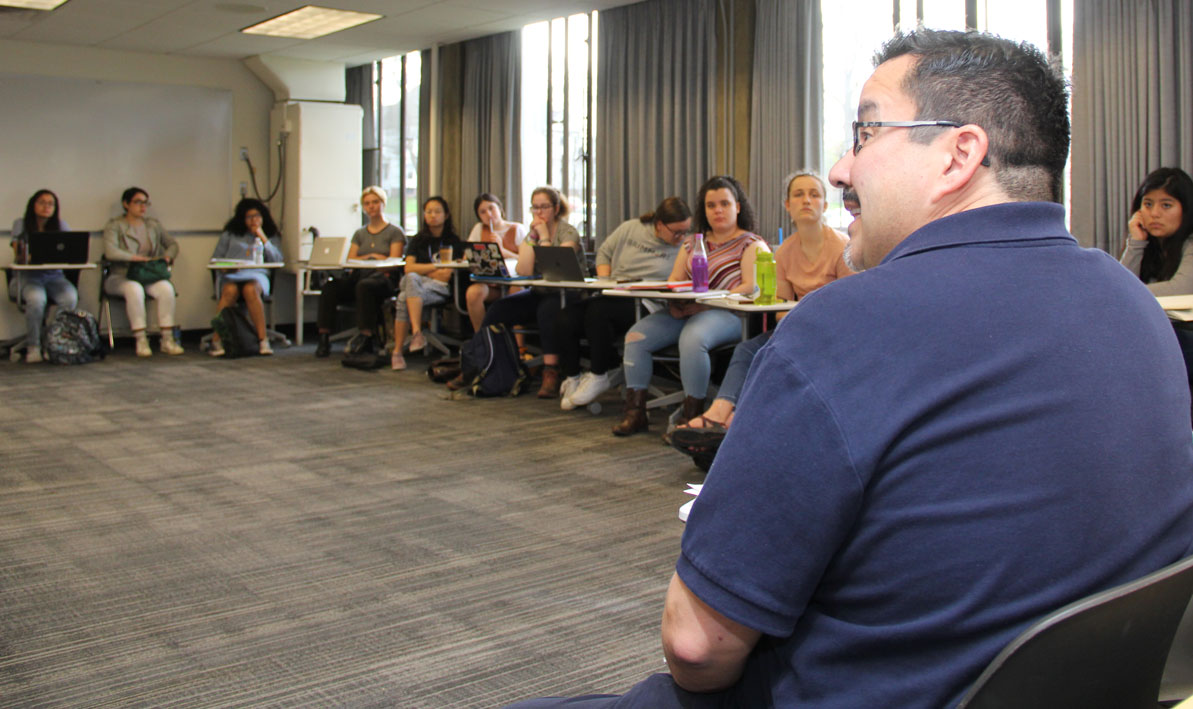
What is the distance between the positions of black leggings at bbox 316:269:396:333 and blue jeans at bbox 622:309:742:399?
10.00 ft

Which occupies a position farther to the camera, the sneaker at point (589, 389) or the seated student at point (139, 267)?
the seated student at point (139, 267)

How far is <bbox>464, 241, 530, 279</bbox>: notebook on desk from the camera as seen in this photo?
6.67 m

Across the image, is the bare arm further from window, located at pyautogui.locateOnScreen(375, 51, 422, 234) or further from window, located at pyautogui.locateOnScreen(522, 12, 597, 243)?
window, located at pyautogui.locateOnScreen(375, 51, 422, 234)

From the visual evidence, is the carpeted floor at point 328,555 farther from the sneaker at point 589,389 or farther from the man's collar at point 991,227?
the man's collar at point 991,227

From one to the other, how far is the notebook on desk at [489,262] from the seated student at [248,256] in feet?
7.92

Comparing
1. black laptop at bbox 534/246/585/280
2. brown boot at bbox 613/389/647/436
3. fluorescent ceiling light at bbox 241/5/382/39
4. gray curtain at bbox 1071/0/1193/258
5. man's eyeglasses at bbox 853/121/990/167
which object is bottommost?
brown boot at bbox 613/389/647/436

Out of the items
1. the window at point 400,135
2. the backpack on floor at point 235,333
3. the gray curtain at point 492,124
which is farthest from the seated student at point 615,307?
the window at point 400,135

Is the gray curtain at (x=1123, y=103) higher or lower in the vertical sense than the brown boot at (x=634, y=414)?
higher

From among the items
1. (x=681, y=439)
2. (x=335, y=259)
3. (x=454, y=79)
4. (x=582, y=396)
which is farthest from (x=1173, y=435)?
(x=454, y=79)

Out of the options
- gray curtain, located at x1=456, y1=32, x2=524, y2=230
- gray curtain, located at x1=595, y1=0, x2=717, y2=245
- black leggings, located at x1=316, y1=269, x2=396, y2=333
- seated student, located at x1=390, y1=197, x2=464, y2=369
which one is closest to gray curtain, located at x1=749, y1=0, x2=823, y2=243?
gray curtain, located at x1=595, y1=0, x2=717, y2=245

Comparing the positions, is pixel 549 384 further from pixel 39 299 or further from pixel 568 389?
pixel 39 299

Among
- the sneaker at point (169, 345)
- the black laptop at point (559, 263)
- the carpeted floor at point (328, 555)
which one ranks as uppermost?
the black laptop at point (559, 263)

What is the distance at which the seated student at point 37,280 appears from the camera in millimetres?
7816

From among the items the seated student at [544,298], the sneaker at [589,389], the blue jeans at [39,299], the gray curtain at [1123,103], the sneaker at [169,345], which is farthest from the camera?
the sneaker at [169,345]
